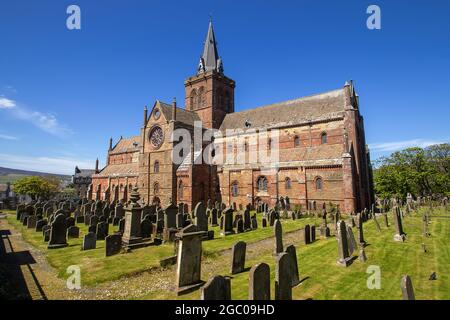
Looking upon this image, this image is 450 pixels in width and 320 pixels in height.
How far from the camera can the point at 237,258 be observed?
325 inches

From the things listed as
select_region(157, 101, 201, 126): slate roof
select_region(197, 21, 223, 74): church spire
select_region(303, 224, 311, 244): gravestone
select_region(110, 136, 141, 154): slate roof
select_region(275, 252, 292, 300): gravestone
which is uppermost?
select_region(197, 21, 223, 74): church spire

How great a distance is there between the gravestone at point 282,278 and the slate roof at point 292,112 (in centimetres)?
2275

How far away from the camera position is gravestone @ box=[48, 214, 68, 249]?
40.1 feet

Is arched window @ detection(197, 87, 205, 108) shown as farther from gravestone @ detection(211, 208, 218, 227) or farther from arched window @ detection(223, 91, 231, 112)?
gravestone @ detection(211, 208, 218, 227)

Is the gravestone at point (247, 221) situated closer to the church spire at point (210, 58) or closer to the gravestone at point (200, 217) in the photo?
the gravestone at point (200, 217)

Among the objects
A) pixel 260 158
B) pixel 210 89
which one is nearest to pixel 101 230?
pixel 260 158

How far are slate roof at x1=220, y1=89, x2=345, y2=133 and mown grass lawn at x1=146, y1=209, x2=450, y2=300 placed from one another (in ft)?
54.9

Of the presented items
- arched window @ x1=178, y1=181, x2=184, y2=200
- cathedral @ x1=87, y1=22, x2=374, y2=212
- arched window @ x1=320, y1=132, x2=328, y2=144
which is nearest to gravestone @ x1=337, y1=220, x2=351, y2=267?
cathedral @ x1=87, y1=22, x2=374, y2=212

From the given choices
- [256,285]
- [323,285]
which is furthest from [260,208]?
[256,285]

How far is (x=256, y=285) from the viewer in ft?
16.6

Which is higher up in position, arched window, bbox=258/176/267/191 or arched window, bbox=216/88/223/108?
arched window, bbox=216/88/223/108

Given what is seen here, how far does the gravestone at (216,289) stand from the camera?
4695 millimetres
